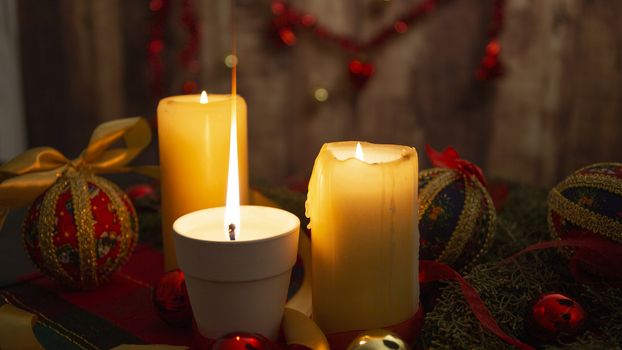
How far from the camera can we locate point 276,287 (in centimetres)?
63

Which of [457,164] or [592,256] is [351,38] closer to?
[457,164]

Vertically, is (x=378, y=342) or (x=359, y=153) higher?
(x=359, y=153)

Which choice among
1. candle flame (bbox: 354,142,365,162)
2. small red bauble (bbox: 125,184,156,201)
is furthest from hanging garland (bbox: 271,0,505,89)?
candle flame (bbox: 354,142,365,162)

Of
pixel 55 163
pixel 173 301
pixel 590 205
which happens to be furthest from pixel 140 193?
pixel 590 205

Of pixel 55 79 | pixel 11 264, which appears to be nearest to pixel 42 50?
pixel 55 79

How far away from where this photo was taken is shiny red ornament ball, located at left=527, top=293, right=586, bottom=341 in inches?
24.8

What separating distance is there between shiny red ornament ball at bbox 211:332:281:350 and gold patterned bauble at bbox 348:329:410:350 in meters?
0.08

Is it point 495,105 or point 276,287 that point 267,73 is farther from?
point 276,287

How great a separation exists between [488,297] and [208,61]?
4.69 ft

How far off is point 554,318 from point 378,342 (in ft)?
0.60

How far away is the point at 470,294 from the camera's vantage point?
66 cm

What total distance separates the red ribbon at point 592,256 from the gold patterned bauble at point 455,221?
0.07 meters

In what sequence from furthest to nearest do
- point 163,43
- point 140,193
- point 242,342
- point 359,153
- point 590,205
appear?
point 163,43, point 140,193, point 590,205, point 359,153, point 242,342

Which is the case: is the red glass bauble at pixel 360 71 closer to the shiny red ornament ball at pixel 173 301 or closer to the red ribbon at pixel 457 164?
the red ribbon at pixel 457 164
